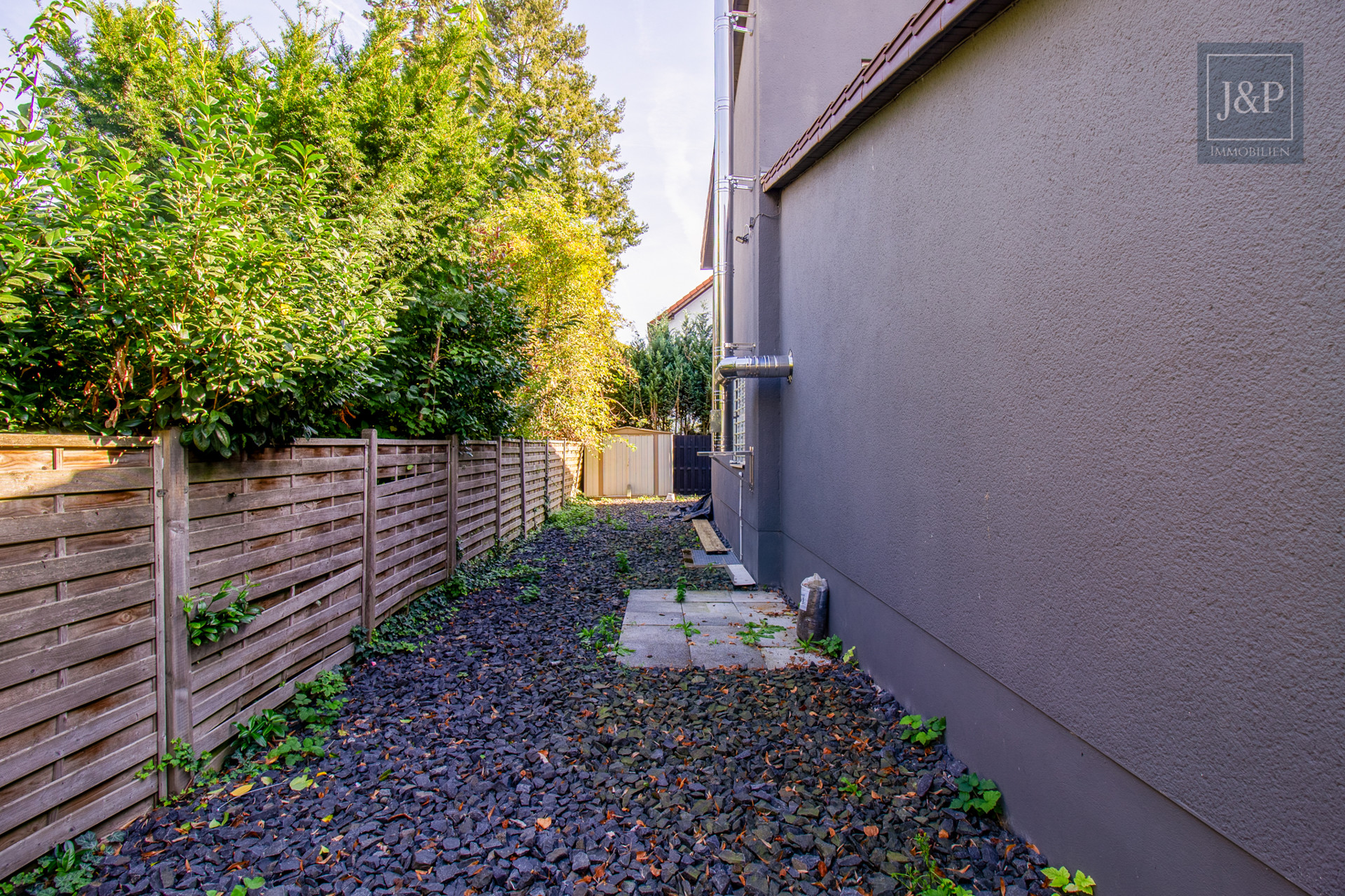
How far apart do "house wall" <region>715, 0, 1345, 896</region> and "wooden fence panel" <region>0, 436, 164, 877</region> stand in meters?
3.14

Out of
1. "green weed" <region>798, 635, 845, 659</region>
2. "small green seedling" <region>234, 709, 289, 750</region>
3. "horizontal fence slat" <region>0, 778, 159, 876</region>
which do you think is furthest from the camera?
"green weed" <region>798, 635, 845, 659</region>

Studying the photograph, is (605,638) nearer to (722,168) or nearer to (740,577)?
(740,577)

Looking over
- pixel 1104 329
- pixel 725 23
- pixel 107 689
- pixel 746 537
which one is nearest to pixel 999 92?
pixel 1104 329

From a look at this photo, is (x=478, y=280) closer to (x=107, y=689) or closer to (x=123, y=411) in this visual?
(x=123, y=411)

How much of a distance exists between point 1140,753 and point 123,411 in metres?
3.61

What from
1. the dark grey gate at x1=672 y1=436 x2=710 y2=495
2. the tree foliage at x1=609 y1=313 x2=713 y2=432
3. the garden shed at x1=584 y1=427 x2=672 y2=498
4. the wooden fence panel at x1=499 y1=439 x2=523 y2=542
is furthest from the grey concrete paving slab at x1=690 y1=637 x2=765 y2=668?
the tree foliage at x1=609 y1=313 x2=713 y2=432

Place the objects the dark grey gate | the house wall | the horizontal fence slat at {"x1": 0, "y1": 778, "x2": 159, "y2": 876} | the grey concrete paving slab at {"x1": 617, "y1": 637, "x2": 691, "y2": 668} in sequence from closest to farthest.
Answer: the house wall < the horizontal fence slat at {"x1": 0, "y1": 778, "x2": 159, "y2": 876} < the grey concrete paving slab at {"x1": 617, "y1": 637, "x2": 691, "y2": 668} < the dark grey gate

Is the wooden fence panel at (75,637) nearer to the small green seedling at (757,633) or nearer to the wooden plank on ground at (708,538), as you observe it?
the small green seedling at (757,633)

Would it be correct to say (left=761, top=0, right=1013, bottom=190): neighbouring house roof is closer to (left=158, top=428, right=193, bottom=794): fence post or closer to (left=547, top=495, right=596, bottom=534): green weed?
(left=158, top=428, right=193, bottom=794): fence post

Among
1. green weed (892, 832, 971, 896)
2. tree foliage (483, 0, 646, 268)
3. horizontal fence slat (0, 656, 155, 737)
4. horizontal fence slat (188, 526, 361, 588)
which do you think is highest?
tree foliage (483, 0, 646, 268)

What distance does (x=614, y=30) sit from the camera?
15.5m

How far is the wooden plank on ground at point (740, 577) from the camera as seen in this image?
632 cm

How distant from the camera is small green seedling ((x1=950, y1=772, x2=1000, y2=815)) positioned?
7.74 feet

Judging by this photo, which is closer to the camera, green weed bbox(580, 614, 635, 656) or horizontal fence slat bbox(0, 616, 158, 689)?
horizontal fence slat bbox(0, 616, 158, 689)
